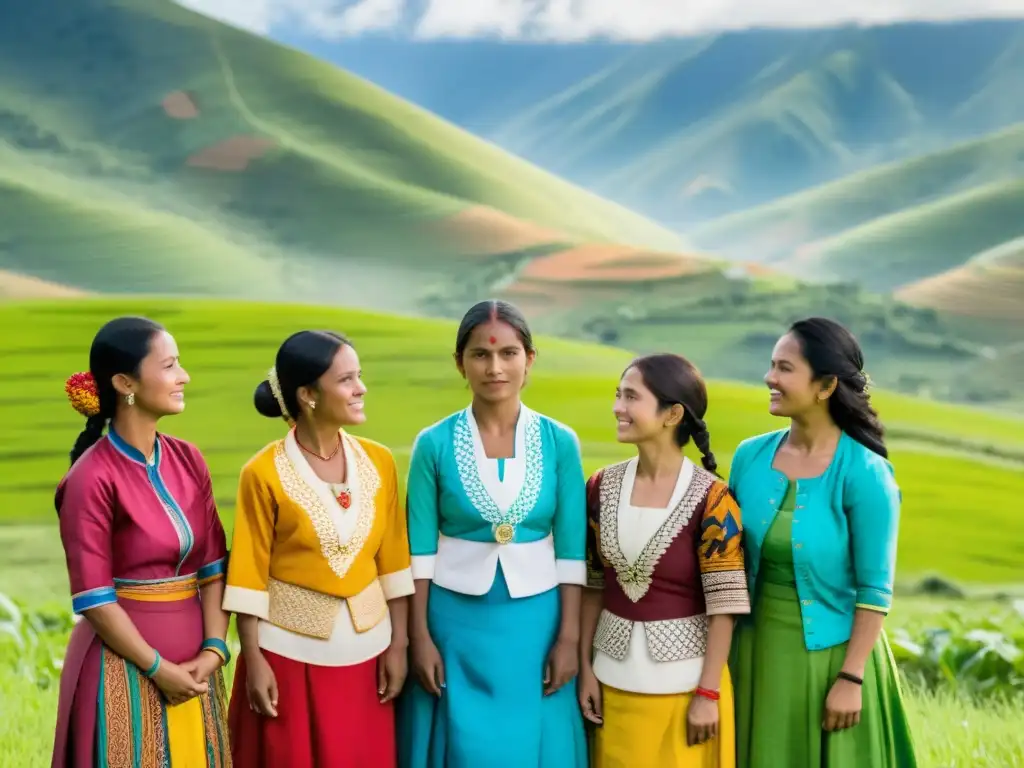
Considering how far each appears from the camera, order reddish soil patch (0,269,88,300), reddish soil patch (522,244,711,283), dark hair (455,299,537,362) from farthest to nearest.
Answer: reddish soil patch (522,244,711,283) → reddish soil patch (0,269,88,300) → dark hair (455,299,537,362)

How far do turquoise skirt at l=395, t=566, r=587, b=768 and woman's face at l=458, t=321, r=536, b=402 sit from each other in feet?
1.65

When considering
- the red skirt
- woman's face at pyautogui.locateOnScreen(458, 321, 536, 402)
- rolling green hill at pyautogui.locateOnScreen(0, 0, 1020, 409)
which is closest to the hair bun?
woman's face at pyautogui.locateOnScreen(458, 321, 536, 402)

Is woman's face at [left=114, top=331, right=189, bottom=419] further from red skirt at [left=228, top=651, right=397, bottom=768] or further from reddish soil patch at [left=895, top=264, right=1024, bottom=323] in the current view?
reddish soil patch at [left=895, top=264, right=1024, bottom=323]

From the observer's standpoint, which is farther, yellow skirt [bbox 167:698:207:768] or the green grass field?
the green grass field

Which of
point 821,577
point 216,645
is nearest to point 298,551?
point 216,645

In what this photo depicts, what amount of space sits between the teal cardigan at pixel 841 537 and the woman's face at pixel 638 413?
344 mm

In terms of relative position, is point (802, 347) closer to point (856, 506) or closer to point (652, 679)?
point (856, 506)

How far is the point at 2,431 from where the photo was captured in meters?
8.44

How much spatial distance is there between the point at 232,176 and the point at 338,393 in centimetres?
952

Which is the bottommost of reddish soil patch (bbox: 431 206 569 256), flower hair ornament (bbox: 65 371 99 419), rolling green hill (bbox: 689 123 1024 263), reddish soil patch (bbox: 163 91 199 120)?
flower hair ornament (bbox: 65 371 99 419)

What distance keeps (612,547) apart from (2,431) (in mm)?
7068

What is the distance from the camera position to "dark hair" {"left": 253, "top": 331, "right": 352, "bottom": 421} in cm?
274

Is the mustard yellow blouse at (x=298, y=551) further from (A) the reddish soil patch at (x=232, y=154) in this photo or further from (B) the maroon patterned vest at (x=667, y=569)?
(A) the reddish soil patch at (x=232, y=154)

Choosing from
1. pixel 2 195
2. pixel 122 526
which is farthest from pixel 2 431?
pixel 122 526
